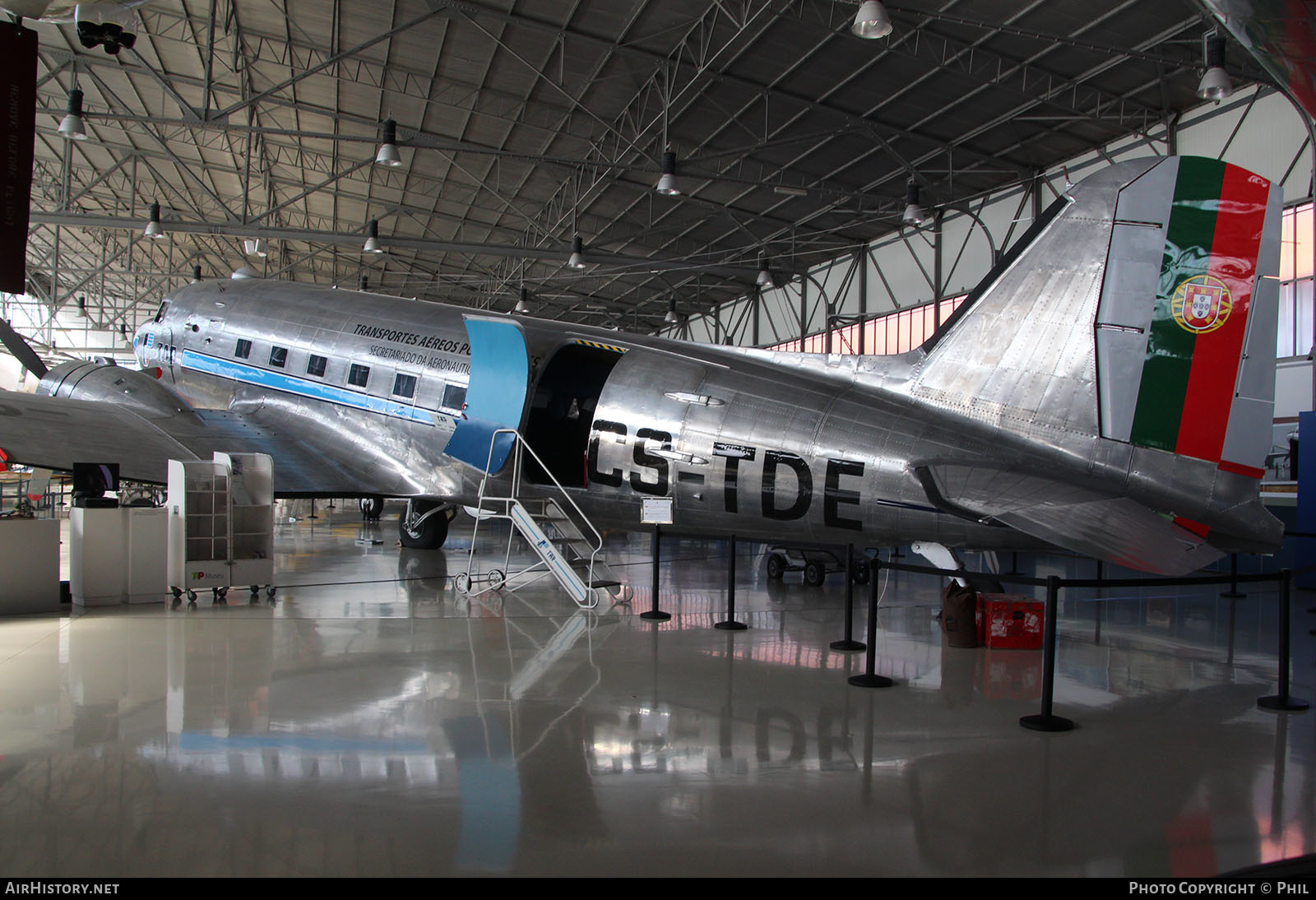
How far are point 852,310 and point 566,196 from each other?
13.1m

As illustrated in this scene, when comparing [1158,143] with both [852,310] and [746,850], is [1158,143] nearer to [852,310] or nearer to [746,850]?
[852,310]

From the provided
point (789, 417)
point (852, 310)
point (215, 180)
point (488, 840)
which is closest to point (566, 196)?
point (852, 310)

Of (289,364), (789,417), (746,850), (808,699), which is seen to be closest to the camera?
(746,850)

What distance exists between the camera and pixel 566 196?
34.2 metres

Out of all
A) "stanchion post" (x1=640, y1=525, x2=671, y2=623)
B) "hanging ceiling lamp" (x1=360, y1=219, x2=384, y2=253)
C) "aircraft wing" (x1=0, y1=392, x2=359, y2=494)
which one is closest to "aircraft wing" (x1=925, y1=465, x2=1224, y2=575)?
"stanchion post" (x1=640, y1=525, x2=671, y2=623)

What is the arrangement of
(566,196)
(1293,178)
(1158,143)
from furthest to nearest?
(566,196) < (1158,143) < (1293,178)

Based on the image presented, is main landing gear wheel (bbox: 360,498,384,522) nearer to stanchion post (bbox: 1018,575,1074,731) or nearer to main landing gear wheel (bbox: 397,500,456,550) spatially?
main landing gear wheel (bbox: 397,500,456,550)

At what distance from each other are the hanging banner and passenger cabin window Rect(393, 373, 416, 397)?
626 cm

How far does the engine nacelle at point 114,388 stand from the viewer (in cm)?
1513

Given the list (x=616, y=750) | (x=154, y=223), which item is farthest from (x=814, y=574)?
(x=154, y=223)

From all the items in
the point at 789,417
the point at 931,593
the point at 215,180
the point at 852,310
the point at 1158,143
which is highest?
the point at 215,180

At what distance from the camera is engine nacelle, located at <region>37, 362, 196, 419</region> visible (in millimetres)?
15133

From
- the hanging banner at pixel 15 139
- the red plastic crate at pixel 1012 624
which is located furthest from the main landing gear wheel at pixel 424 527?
the red plastic crate at pixel 1012 624

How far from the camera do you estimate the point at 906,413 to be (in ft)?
32.5
